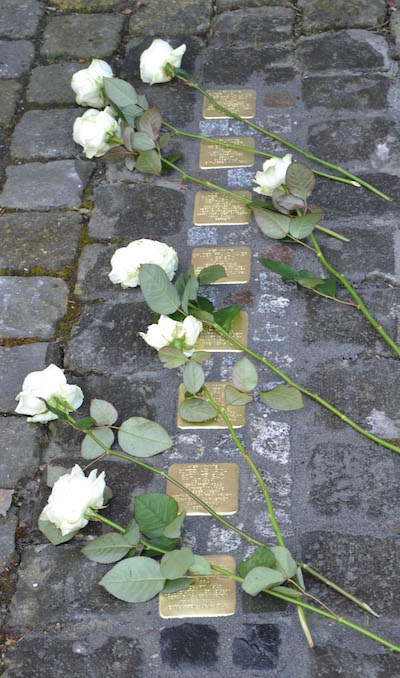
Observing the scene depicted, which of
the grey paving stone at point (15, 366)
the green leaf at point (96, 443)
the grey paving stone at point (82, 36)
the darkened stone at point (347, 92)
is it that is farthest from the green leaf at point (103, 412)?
the grey paving stone at point (82, 36)

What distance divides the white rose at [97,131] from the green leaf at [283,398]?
1164 mm

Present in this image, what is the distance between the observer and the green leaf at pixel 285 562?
163 cm

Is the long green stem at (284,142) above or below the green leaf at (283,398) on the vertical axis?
above

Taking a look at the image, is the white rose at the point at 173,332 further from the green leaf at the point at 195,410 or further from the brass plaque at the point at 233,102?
the brass plaque at the point at 233,102

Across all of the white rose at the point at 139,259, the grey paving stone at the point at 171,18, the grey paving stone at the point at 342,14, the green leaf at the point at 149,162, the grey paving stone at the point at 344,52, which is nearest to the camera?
the white rose at the point at 139,259

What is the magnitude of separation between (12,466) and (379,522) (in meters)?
0.92

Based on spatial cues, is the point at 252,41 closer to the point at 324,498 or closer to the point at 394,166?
the point at 394,166

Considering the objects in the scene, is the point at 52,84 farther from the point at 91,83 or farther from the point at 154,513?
the point at 154,513

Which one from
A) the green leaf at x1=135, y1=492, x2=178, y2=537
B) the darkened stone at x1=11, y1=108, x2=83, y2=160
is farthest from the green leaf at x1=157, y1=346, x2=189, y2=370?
the darkened stone at x1=11, y1=108, x2=83, y2=160

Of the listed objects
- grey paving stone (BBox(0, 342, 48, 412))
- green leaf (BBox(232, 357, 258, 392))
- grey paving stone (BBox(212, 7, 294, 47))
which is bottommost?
grey paving stone (BBox(0, 342, 48, 412))

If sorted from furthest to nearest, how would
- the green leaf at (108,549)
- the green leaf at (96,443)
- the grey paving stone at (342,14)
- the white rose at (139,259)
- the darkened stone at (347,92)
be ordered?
1. the grey paving stone at (342,14)
2. the darkened stone at (347,92)
3. the white rose at (139,259)
4. the green leaf at (96,443)
5. the green leaf at (108,549)

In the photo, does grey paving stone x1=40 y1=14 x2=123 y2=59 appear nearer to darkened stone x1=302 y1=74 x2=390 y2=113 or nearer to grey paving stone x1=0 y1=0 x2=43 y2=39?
grey paving stone x1=0 y1=0 x2=43 y2=39

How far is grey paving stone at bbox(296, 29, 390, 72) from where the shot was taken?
2918mm

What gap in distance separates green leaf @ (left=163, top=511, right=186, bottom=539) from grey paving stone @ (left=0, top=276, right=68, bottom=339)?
786mm
